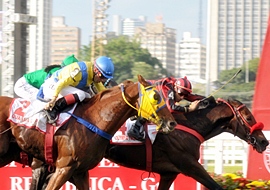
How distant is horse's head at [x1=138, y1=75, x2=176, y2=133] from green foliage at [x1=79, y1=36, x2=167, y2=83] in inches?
2300

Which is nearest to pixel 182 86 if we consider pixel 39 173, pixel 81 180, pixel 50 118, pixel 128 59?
pixel 81 180

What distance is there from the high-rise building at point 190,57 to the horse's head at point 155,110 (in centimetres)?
11410

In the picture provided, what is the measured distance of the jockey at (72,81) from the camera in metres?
6.70

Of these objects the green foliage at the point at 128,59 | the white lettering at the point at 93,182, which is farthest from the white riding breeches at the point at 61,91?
the green foliage at the point at 128,59

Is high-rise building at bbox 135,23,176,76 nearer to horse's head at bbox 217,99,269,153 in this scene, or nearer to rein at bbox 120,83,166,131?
horse's head at bbox 217,99,269,153

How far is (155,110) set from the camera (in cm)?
638

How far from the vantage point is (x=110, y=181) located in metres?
8.64

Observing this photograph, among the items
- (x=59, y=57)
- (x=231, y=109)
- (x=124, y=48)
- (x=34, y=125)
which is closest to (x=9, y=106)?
(x=34, y=125)

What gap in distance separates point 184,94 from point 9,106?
6.49 feet

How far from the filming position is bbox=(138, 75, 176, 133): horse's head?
250 inches

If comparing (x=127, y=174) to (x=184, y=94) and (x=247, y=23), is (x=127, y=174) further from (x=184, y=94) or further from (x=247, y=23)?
(x=247, y=23)

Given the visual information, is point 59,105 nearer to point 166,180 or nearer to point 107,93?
point 107,93

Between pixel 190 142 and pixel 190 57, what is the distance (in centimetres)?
12725

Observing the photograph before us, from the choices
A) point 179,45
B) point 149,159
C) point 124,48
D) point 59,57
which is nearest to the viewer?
point 149,159
